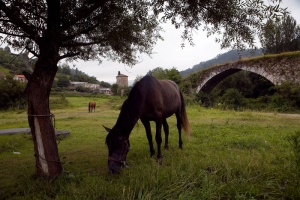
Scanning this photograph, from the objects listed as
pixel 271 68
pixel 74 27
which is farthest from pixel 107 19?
pixel 271 68

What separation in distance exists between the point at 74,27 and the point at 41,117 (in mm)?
2386

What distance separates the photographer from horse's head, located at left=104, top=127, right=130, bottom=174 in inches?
152

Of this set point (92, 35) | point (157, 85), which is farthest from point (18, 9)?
point (157, 85)

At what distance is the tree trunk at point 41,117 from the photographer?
3.91 meters

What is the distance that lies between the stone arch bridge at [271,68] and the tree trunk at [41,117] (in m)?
23.5

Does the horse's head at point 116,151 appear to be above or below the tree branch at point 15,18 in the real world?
below

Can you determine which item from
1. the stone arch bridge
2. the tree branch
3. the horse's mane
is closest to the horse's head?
the horse's mane

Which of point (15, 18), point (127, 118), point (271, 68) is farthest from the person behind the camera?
point (271, 68)

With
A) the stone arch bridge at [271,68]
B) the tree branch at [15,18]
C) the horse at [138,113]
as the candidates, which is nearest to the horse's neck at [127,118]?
the horse at [138,113]

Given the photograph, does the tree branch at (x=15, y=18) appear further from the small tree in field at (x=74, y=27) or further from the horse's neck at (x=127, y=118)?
the horse's neck at (x=127, y=118)

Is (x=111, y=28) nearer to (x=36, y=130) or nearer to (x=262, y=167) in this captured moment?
(x=36, y=130)

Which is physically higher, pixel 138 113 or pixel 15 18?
pixel 15 18

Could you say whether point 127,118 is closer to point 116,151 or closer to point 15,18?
point 116,151

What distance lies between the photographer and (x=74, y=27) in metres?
5.23
